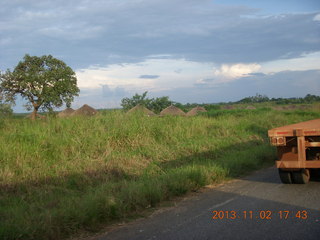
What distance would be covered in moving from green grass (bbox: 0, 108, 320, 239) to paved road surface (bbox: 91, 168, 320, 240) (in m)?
0.53

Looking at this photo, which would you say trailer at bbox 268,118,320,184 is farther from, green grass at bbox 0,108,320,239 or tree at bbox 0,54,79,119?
tree at bbox 0,54,79,119

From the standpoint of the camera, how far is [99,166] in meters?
8.47

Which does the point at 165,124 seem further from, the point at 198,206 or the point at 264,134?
the point at 198,206

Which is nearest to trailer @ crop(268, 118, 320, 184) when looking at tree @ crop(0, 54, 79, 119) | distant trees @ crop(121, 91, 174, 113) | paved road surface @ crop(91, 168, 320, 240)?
paved road surface @ crop(91, 168, 320, 240)

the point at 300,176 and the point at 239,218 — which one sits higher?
the point at 300,176

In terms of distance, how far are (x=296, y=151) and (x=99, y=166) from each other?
177 inches

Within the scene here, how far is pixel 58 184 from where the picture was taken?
7.45m

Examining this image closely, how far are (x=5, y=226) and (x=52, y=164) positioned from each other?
12.7 feet

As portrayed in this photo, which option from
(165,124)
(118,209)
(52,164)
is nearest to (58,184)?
(52,164)

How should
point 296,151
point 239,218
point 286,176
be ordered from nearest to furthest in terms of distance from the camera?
1. point 239,218
2. point 296,151
3. point 286,176

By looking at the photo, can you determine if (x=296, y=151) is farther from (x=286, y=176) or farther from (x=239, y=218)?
(x=239, y=218)

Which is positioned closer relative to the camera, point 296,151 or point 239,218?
point 239,218

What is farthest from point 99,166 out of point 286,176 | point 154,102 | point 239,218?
point 154,102

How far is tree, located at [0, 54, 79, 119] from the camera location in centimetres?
2831
